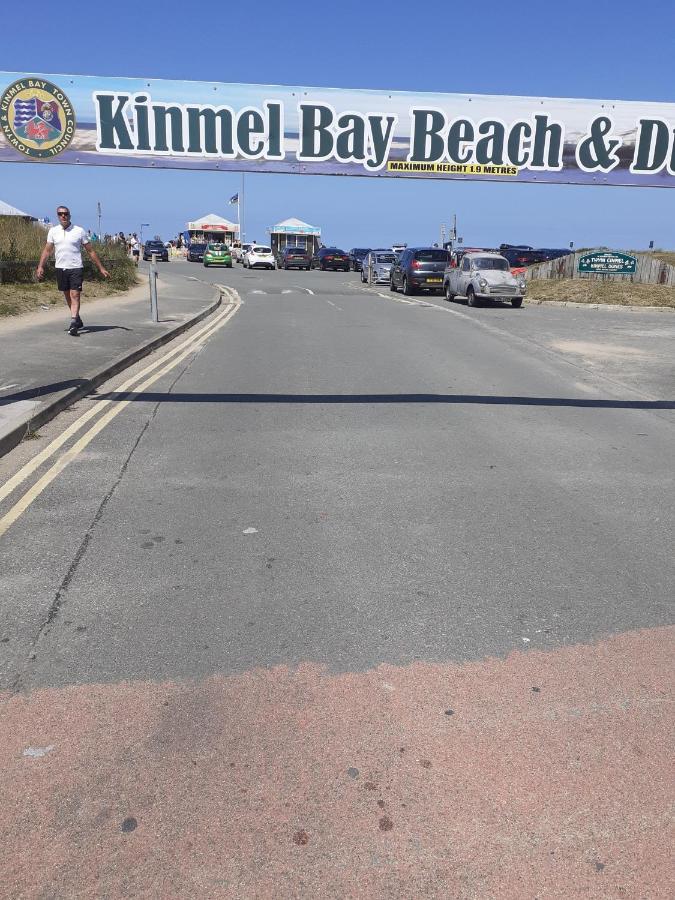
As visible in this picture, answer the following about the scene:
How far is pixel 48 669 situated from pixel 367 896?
176cm

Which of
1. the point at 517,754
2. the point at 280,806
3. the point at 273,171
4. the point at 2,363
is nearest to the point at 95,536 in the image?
the point at 280,806

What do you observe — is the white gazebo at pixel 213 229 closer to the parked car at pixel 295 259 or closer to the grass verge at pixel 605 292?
the parked car at pixel 295 259

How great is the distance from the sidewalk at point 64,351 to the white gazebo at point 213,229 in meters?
59.6

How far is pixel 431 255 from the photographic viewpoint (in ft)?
96.4

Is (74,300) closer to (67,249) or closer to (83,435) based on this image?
(67,249)

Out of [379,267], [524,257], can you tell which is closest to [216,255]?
[379,267]

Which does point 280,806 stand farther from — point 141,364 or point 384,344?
point 384,344

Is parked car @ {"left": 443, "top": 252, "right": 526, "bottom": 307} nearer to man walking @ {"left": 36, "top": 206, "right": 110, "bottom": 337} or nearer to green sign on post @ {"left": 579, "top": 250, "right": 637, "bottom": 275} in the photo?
green sign on post @ {"left": 579, "top": 250, "right": 637, "bottom": 275}

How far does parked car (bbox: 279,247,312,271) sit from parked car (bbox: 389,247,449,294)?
70.0 ft

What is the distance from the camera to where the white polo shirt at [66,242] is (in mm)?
11969

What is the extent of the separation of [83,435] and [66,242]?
6.16 meters

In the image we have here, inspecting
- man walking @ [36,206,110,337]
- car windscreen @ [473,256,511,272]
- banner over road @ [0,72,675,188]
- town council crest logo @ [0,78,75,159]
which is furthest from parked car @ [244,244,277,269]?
town council crest logo @ [0,78,75,159]

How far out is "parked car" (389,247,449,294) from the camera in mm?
28969

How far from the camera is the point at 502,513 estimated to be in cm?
525
